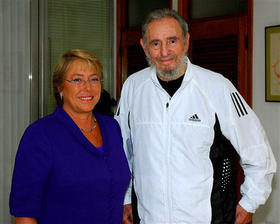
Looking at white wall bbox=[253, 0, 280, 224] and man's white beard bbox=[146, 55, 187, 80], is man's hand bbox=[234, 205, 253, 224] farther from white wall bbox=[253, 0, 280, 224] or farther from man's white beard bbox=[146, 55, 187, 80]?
white wall bbox=[253, 0, 280, 224]

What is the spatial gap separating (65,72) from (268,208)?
1.67m

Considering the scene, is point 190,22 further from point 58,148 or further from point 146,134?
point 58,148

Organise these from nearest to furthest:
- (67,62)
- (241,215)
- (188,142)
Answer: (67,62) → (188,142) → (241,215)

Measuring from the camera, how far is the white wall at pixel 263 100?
8.40 feet

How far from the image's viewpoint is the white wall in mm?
2561

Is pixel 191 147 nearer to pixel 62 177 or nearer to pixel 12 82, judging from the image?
pixel 62 177

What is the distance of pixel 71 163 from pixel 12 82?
1535 millimetres

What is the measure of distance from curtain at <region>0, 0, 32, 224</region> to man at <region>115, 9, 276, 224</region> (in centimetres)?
136

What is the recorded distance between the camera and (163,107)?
181 centimetres

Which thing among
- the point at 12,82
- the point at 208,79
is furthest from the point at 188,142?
the point at 12,82

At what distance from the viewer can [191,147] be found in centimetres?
176

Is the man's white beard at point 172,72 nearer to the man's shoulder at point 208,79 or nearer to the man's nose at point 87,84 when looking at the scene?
the man's shoulder at point 208,79

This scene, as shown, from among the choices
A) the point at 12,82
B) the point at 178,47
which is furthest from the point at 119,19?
the point at 178,47

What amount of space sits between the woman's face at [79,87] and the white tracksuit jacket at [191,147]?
30 cm
